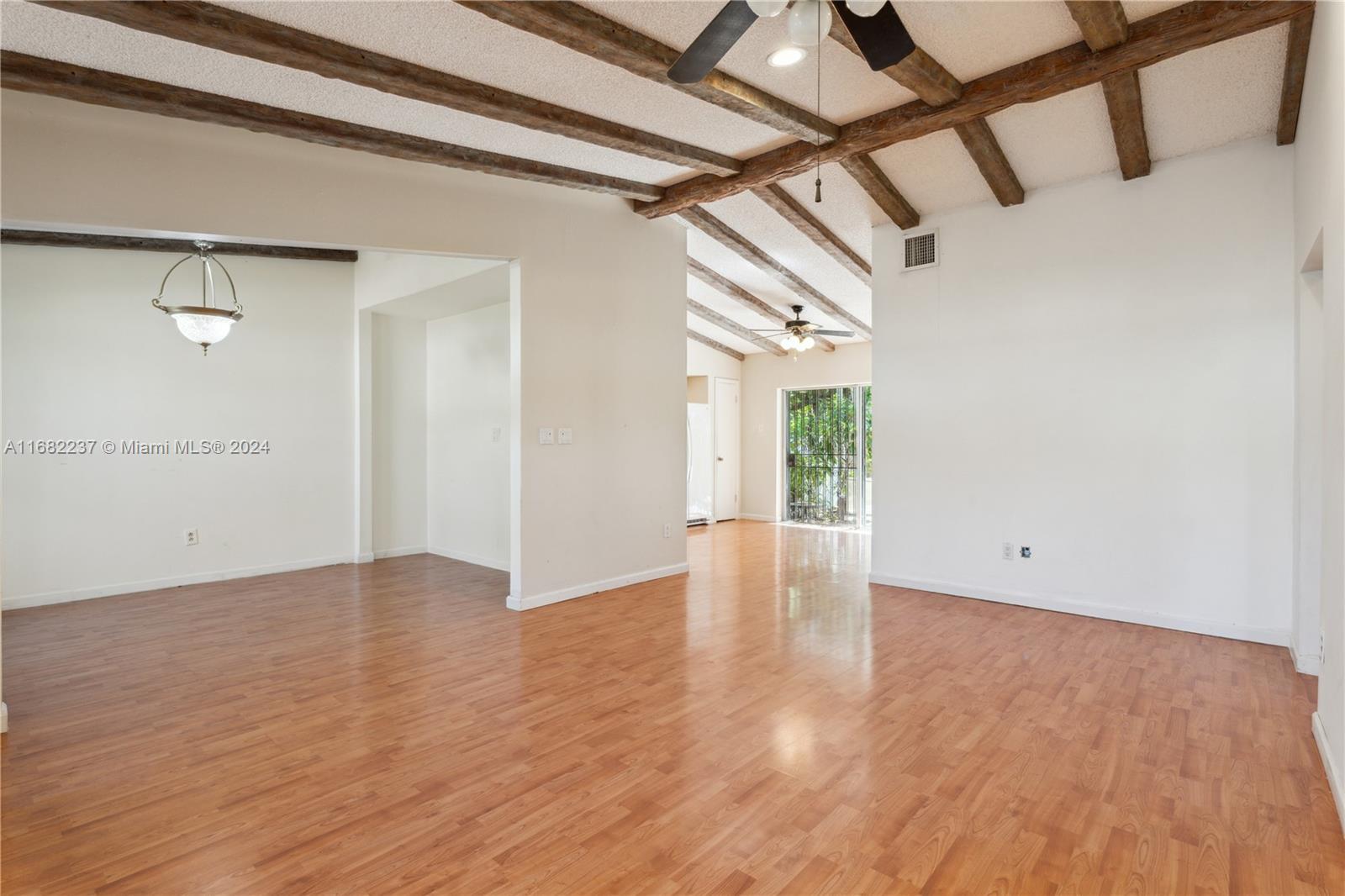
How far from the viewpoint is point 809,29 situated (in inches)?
96.2

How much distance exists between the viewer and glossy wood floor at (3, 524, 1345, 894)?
198 centimetres

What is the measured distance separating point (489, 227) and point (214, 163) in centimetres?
161

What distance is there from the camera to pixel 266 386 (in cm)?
611

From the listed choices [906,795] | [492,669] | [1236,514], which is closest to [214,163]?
[492,669]

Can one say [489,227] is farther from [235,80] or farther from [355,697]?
[355,697]

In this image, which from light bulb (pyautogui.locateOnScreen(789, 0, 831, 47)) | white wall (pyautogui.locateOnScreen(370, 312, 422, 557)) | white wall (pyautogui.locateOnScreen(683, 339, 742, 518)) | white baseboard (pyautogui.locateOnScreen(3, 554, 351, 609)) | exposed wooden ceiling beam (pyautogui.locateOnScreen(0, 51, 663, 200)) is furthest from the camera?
white wall (pyautogui.locateOnScreen(683, 339, 742, 518))

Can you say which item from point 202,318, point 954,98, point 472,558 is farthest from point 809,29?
point 472,558

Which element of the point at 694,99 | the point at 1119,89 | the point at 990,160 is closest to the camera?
the point at 1119,89

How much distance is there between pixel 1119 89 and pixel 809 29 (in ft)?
7.63

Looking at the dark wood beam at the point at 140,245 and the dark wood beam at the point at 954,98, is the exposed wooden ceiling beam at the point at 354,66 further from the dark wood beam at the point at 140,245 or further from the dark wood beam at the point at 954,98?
the dark wood beam at the point at 140,245

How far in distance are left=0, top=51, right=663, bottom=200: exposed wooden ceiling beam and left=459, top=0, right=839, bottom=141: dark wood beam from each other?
4.33ft

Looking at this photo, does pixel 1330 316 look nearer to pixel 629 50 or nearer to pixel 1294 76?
pixel 1294 76

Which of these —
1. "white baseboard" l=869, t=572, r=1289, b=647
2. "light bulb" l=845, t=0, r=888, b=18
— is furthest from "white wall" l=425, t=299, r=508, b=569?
"light bulb" l=845, t=0, r=888, b=18

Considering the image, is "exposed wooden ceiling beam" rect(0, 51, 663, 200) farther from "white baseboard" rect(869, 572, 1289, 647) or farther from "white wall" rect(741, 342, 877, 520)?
"white wall" rect(741, 342, 877, 520)
